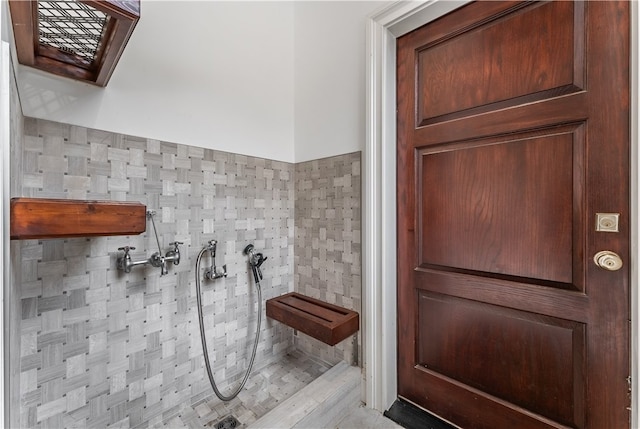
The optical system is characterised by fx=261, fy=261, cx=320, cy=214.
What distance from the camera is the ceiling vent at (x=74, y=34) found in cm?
67

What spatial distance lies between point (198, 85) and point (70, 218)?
97 cm

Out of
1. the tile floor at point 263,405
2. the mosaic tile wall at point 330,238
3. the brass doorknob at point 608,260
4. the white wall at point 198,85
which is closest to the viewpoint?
the brass doorknob at point 608,260

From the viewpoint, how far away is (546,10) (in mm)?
954

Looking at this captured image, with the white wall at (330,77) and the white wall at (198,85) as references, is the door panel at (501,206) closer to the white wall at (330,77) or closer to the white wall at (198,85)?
the white wall at (330,77)

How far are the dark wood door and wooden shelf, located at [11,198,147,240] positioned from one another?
1.12 meters

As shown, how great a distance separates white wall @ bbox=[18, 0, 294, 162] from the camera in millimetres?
1043

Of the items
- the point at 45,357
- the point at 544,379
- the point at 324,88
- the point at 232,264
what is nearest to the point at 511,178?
the point at 544,379

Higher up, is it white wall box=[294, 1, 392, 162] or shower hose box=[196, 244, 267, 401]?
white wall box=[294, 1, 392, 162]

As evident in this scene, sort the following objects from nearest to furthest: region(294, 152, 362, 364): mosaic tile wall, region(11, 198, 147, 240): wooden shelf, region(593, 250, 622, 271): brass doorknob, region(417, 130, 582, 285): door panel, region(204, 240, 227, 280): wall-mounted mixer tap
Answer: region(11, 198, 147, 240): wooden shelf → region(593, 250, 622, 271): brass doorknob → region(417, 130, 582, 285): door panel → region(204, 240, 227, 280): wall-mounted mixer tap → region(294, 152, 362, 364): mosaic tile wall

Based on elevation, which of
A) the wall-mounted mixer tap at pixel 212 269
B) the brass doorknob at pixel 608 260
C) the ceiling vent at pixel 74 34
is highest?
the ceiling vent at pixel 74 34

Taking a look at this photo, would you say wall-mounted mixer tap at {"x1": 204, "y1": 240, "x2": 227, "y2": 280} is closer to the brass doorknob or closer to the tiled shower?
the tiled shower

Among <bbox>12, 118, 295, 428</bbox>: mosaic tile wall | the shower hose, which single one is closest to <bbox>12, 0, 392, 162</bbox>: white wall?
<bbox>12, 118, 295, 428</bbox>: mosaic tile wall

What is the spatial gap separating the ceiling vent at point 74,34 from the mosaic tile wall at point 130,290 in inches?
8.7

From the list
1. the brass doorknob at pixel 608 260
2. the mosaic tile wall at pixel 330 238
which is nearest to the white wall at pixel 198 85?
the mosaic tile wall at pixel 330 238
